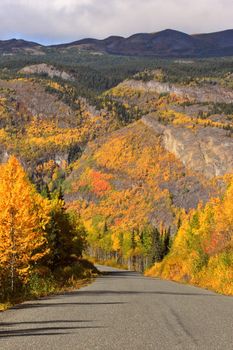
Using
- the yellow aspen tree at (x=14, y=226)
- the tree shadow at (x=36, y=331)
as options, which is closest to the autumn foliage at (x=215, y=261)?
the yellow aspen tree at (x=14, y=226)

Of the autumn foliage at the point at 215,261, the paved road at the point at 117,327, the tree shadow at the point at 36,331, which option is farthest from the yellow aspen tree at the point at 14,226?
the tree shadow at the point at 36,331

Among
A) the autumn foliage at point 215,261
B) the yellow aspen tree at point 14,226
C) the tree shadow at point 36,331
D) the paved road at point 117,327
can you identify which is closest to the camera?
the paved road at point 117,327

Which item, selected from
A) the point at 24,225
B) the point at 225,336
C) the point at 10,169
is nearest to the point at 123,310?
the point at 225,336

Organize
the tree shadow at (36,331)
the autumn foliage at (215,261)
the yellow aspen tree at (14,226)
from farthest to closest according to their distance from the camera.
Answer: the autumn foliage at (215,261)
the yellow aspen tree at (14,226)
the tree shadow at (36,331)

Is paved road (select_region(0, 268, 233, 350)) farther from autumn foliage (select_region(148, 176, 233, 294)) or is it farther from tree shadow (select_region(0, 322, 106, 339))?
autumn foliage (select_region(148, 176, 233, 294))

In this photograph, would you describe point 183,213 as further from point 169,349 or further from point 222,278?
point 169,349

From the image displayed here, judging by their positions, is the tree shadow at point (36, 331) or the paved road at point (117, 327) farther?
the tree shadow at point (36, 331)

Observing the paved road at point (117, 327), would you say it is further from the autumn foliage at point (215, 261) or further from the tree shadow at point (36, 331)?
the autumn foliage at point (215, 261)

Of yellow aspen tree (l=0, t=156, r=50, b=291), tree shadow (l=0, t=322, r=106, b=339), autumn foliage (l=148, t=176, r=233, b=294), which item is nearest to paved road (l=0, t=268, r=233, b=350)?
tree shadow (l=0, t=322, r=106, b=339)

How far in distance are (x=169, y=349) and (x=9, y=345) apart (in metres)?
3.41

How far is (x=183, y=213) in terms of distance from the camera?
630 feet

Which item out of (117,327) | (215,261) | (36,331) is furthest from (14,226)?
(215,261)

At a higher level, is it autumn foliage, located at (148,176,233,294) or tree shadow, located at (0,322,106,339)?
tree shadow, located at (0,322,106,339)

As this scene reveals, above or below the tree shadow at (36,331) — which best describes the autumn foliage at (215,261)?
below
